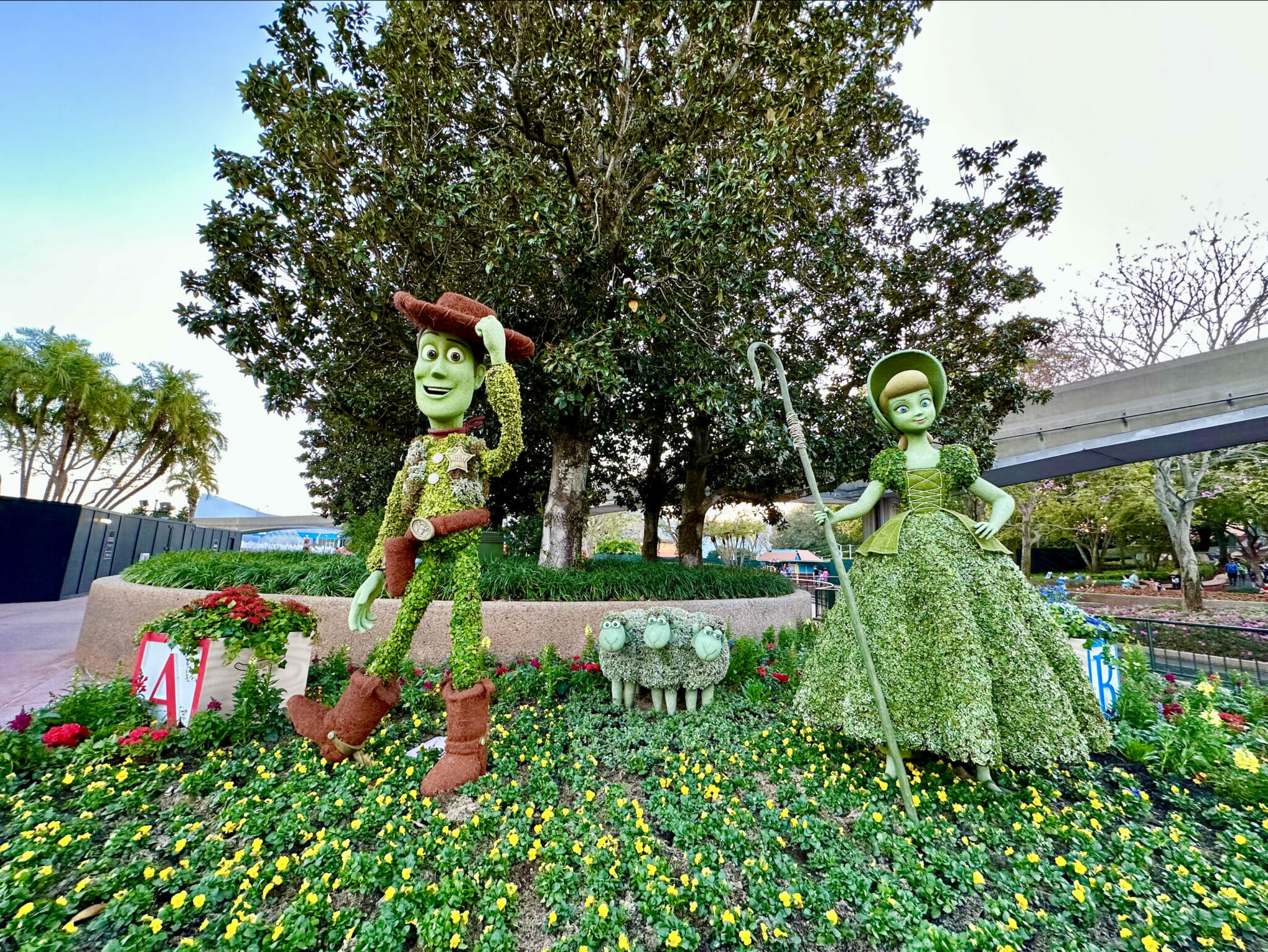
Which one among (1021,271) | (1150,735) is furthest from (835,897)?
(1021,271)

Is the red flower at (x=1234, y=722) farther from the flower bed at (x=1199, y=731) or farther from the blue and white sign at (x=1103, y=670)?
the blue and white sign at (x=1103, y=670)

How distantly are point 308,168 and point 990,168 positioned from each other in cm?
1040

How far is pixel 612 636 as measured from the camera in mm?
4289

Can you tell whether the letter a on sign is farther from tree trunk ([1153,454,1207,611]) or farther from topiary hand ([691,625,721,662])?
tree trunk ([1153,454,1207,611])

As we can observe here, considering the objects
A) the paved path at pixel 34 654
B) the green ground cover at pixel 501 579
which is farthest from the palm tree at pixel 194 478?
the green ground cover at pixel 501 579

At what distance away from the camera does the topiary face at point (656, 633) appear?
4.19 metres

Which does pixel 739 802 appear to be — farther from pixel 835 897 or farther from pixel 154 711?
pixel 154 711

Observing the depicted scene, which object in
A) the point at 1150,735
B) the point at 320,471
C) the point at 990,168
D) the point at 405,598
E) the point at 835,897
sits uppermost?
Answer: the point at 990,168

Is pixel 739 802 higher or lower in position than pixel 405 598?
lower

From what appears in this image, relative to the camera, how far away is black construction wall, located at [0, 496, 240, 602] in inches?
490

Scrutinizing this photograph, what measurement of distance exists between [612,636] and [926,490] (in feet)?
8.57

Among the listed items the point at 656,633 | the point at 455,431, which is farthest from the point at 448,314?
the point at 656,633

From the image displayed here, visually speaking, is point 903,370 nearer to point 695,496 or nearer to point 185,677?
point 185,677

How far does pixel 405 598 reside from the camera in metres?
3.57
